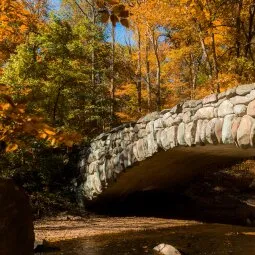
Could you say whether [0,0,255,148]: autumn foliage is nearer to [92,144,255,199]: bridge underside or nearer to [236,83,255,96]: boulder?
[92,144,255,199]: bridge underside

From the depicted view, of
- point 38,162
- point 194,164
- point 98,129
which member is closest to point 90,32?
point 98,129

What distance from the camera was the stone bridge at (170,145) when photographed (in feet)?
18.0

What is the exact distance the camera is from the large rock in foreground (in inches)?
114

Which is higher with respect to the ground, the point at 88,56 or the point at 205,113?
the point at 88,56

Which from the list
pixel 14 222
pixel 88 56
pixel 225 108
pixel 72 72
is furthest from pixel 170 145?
pixel 88 56

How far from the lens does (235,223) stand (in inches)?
365

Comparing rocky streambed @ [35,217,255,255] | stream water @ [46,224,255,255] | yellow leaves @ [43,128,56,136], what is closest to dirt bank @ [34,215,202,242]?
rocky streambed @ [35,217,255,255]

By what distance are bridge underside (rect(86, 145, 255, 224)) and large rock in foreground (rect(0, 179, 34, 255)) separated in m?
4.60

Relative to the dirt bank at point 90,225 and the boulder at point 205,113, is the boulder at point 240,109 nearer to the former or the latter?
the boulder at point 205,113

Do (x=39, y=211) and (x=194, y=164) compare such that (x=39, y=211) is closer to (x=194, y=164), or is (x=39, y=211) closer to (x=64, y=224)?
(x=64, y=224)

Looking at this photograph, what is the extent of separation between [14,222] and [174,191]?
10679 mm

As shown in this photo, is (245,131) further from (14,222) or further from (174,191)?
(174,191)

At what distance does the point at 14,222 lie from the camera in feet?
9.89

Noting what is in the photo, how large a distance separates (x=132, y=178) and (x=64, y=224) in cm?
198
